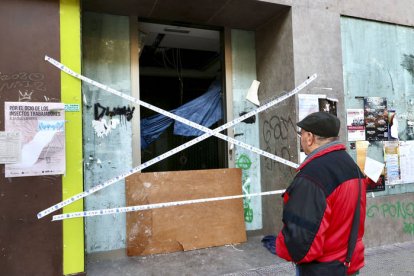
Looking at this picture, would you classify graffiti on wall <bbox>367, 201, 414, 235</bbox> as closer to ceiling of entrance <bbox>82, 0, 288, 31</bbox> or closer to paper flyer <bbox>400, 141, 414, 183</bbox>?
paper flyer <bbox>400, 141, 414, 183</bbox>

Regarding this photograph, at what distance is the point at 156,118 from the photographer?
202 inches

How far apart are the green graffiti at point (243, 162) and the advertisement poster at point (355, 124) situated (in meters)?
1.59

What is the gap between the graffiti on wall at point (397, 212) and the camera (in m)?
5.02

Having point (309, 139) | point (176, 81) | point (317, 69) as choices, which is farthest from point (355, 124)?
point (176, 81)

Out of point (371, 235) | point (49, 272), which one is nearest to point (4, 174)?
point (49, 272)

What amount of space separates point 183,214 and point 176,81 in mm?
4896

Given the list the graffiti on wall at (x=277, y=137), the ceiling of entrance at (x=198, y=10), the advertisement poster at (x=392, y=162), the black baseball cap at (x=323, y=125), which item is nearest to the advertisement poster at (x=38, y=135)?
the ceiling of entrance at (x=198, y=10)

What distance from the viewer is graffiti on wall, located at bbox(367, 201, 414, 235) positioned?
502 cm

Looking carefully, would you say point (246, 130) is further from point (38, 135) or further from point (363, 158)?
point (38, 135)

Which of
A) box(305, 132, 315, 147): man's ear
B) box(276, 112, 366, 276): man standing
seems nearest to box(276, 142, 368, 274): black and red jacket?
box(276, 112, 366, 276): man standing

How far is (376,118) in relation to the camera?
5.17 metres

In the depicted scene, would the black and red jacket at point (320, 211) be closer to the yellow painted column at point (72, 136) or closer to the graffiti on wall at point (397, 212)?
the yellow painted column at point (72, 136)

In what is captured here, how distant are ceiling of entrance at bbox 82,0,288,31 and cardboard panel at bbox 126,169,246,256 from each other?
2.36 m

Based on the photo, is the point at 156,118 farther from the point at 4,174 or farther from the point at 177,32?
the point at 4,174
